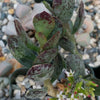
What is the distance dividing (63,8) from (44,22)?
14 cm

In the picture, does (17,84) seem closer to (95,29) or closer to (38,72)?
(38,72)

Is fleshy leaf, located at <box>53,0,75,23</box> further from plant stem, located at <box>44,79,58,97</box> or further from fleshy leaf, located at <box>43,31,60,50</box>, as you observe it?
plant stem, located at <box>44,79,58,97</box>

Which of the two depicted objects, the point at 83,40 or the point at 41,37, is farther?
the point at 83,40

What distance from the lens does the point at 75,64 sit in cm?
95

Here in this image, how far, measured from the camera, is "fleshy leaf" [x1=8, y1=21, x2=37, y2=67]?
3.02 ft

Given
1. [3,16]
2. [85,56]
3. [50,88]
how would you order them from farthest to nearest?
[3,16] < [85,56] < [50,88]

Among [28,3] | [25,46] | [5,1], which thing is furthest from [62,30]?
[5,1]

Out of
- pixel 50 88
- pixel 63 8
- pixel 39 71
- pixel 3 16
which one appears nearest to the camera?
pixel 39 71

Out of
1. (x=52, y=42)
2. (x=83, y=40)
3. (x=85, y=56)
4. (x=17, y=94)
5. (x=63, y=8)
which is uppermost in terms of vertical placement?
(x=63, y=8)

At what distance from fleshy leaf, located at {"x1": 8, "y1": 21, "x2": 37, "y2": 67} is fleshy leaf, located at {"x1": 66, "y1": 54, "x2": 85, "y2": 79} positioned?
204 mm

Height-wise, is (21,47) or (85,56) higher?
(21,47)

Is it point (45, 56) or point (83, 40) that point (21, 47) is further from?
point (83, 40)

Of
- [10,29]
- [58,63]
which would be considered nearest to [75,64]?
[58,63]

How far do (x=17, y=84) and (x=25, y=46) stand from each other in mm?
344
